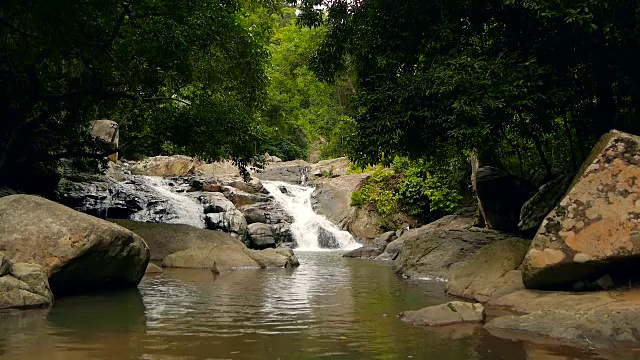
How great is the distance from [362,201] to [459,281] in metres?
19.2

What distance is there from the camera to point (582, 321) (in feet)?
21.2

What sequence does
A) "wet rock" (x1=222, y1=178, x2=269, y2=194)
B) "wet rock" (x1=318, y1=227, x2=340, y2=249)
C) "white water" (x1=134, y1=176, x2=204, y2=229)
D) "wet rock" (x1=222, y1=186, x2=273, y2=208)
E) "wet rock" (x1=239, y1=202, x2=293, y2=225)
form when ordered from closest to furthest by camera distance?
"white water" (x1=134, y1=176, x2=204, y2=229) → "wet rock" (x1=239, y1=202, x2=293, y2=225) → "wet rock" (x1=318, y1=227, x2=340, y2=249) → "wet rock" (x1=222, y1=186, x2=273, y2=208) → "wet rock" (x1=222, y1=178, x2=269, y2=194)

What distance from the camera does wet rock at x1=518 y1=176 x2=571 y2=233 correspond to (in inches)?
497

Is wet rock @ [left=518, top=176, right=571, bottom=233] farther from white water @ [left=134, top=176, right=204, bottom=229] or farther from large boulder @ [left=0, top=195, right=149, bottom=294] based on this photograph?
white water @ [left=134, top=176, right=204, bottom=229]

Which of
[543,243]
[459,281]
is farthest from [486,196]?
[543,243]

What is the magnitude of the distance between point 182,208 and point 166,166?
8.03 metres

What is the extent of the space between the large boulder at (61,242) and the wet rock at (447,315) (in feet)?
16.6

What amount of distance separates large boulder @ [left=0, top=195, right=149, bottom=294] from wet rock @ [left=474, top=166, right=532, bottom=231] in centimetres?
1048

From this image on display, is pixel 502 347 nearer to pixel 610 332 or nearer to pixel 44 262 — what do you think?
pixel 610 332

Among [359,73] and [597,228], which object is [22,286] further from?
[359,73]

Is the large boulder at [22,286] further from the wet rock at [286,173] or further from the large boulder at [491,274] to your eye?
the wet rock at [286,173]

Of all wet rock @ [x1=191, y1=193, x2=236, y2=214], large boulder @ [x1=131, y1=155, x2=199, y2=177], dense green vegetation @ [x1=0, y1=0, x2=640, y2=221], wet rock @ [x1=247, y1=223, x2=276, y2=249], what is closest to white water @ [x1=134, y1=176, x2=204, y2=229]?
wet rock @ [x1=191, y1=193, x2=236, y2=214]

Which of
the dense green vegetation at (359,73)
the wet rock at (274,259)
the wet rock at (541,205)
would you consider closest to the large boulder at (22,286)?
the dense green vegetation at (359,73)

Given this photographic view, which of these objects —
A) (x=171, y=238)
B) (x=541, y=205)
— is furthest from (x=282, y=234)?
(x=541, y=205)
